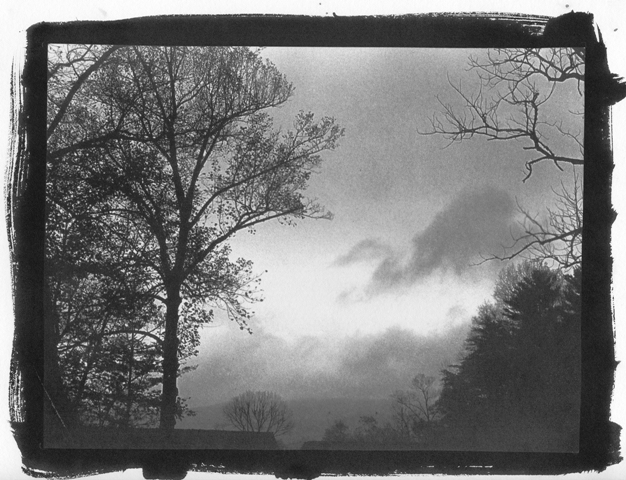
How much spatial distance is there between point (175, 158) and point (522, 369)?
Answer: 1.52 meters

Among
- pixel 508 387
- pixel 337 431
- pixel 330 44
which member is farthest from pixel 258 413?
pixel 330 44

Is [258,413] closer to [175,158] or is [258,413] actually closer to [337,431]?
[337,431]

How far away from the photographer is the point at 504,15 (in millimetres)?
2494

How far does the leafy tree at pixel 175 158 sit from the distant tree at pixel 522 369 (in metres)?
0.76

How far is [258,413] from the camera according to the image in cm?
246

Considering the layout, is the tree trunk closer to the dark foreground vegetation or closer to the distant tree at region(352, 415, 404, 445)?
the dark foreground vegetation

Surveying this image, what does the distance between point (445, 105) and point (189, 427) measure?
1.53 meters

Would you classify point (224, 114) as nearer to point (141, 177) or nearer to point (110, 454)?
point (141, 177)

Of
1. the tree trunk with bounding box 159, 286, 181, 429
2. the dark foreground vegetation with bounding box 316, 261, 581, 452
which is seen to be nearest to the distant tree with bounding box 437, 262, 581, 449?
the dark foreground vegetation with bounding box 316, 261, 581, 452

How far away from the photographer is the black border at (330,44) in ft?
8.04

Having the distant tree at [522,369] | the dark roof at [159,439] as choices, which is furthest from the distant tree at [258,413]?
the distant tree at [522,369]

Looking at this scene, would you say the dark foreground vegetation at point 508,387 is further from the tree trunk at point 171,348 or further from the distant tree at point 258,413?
the tree trunk at point 171,348

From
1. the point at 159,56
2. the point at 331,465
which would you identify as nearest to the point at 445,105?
the point at 159,56

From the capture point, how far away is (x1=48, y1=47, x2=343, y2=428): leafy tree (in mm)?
2494
